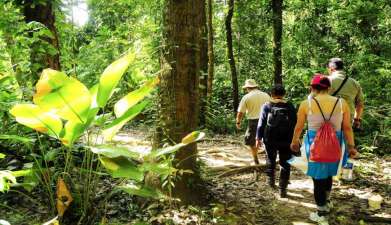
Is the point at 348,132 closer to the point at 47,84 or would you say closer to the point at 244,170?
the point at 244,170

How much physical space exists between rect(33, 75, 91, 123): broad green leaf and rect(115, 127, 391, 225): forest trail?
239cm

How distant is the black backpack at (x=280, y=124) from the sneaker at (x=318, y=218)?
129 cm

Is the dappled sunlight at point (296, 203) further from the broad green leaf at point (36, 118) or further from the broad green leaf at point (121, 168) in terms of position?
the broad green leaf at point (36, 118)

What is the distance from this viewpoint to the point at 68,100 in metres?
3.52

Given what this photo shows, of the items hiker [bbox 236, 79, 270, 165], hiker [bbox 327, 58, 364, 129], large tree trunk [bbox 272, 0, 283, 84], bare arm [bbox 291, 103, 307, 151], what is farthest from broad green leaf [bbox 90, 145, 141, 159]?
large tree trunk [bbox 272, 0, 283, 84]

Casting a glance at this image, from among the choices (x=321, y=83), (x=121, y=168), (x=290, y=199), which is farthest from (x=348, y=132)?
(x=121, y=168)

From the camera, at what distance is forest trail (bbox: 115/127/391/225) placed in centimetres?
606

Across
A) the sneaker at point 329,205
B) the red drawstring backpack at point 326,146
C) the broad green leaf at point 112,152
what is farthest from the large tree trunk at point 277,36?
the broad green leaf at point 112,152

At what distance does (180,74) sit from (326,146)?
6.81 ft

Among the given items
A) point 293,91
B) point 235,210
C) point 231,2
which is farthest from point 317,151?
point 231,2

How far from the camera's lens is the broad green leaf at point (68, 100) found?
11.4ft

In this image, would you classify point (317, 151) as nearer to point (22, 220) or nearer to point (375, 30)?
point (22, 220)

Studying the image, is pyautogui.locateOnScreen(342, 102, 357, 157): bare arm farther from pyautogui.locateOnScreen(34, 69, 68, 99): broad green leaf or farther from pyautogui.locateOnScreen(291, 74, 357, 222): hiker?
pyautogui.locateOnScreen(34, 69, 68, 99): broad green leaf

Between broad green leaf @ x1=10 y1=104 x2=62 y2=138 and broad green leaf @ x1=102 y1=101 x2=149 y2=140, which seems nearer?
broad green leaf @ x1=10 y1=104 x2=62 y2=138
